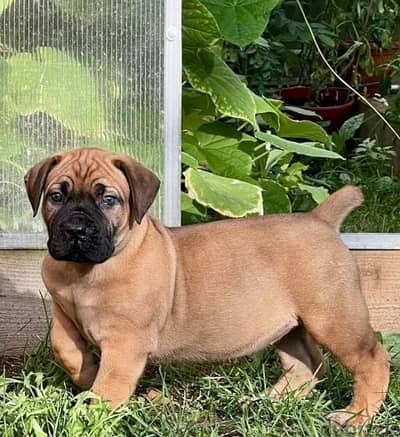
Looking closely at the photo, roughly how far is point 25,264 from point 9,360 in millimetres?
418

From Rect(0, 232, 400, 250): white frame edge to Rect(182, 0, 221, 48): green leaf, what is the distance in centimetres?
112

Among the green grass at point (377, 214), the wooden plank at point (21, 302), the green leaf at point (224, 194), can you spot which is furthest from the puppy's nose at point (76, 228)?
the green grass at point (377, 214)

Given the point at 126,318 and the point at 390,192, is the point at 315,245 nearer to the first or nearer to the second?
the point at 126,318

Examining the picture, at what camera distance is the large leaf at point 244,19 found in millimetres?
5262

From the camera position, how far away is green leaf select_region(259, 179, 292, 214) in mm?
5398

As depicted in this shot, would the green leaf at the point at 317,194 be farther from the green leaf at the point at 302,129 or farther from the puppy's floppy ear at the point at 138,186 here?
the puppy's floppy ear at the point at 138,186

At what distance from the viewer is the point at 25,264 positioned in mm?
4797

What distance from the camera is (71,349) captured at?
3920mm

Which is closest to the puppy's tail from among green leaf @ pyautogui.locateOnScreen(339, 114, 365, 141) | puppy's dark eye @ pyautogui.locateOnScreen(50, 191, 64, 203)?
puppy's dark eye @ pyautogui.locateOnScreen(50, 191, 64, 203)

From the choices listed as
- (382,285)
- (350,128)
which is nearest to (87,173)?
(382,285)

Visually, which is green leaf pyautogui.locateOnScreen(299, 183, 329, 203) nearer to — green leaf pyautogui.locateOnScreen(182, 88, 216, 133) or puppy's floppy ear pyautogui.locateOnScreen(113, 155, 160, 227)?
green leaf pyautogui.locateOnScreen(182, 88, 216, 133)

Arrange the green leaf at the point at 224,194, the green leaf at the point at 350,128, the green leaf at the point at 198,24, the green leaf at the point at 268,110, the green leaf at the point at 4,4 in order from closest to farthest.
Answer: the green leaf at the point at 4,4 < the green leaf at the point at 224,194 < the green leaf at the point at 198,24 < the green leaf at the point at 268,110 < the green leaf at the point at 350,128

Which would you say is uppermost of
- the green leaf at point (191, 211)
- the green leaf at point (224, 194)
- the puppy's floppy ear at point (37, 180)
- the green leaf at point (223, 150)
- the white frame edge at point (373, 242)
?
the puppy's floppy ear at point (37, 180)

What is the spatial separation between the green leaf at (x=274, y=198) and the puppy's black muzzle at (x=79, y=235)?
6.13ft
